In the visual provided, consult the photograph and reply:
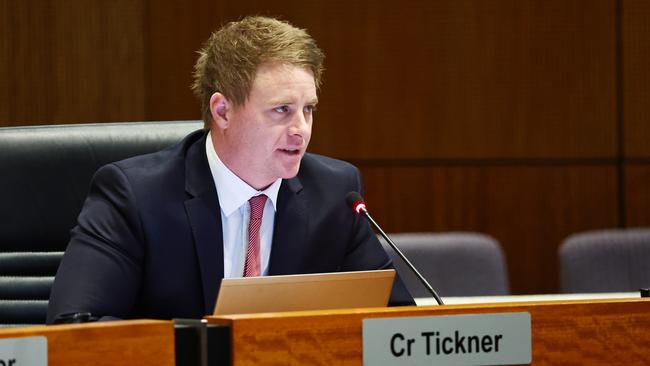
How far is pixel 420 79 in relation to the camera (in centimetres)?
406

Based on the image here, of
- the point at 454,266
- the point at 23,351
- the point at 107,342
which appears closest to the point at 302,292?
the point at 107,342

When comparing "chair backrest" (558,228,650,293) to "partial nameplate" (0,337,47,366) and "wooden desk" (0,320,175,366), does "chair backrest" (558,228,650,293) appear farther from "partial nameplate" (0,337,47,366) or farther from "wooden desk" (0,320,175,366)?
"partial nameplate" (0,337,47,366)

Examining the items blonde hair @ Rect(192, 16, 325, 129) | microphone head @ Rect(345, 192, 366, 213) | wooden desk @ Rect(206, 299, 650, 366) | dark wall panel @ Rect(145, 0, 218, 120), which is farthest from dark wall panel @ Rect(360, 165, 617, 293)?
wooden desk @ Rect(206, 299, 650, 366)

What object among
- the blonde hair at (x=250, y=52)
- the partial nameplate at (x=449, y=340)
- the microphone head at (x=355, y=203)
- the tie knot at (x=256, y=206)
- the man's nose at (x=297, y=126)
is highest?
the blonde hair at (x=250, y=52)

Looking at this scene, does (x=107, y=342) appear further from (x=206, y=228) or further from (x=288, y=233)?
(x=288, y=233)

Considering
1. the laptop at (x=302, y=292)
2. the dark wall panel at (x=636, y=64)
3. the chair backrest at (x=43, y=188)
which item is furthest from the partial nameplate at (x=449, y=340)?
the dark wall panel at (x=636, y=64)

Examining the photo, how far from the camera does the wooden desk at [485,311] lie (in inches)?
57.9

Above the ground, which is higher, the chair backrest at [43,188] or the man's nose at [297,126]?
the man's nose at [297,126]

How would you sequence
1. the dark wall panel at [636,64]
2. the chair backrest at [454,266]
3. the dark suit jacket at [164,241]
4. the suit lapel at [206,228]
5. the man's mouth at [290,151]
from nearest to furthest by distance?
the dark suit jacket at [164,241] < the suit lapel at [206,228] < the man's mouth at [290,151] < the chair backrest at [454,266] < the dark wall panel at [636,64]

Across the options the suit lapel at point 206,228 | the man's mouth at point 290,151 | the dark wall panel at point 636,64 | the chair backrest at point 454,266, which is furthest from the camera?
the dark wall panel at point 636,64

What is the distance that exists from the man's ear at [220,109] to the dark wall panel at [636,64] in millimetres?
2241

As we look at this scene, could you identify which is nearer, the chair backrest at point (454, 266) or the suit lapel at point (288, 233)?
the suit lapel at point (288, 233)

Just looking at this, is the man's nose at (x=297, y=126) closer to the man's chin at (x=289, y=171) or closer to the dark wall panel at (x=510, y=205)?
the man's chin at (x=289, y=171)

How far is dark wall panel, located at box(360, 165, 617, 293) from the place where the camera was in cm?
416
